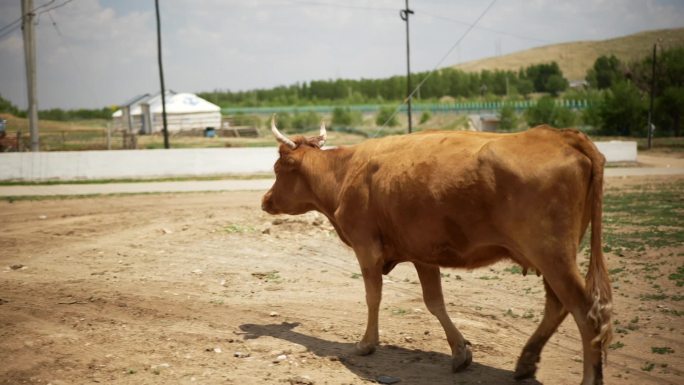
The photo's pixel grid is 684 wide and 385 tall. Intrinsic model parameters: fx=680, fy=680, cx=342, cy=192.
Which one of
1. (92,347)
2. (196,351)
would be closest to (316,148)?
(196,351)

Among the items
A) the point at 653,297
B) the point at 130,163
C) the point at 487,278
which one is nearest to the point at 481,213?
the point at 653,297

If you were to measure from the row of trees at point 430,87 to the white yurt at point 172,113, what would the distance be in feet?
169

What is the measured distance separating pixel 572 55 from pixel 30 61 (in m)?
141

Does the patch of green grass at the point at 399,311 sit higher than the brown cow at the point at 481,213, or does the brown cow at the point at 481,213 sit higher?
the brown cow at the point at 481,213

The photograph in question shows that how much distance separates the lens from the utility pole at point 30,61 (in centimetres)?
3142

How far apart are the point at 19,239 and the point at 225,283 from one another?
5.71m

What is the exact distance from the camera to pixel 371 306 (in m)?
7.03

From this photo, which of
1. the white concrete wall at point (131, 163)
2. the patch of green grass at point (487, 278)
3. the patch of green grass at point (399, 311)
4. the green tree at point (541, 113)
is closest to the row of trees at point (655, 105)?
the green tree at point (541, 113)

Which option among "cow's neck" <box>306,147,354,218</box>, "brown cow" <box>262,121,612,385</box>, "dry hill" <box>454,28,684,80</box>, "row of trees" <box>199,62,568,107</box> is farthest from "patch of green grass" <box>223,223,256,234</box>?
"dry hill" <box>454,28,684,80</box>

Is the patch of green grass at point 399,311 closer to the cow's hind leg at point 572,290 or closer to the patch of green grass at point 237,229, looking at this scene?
the cow's hind leg at point 572,290

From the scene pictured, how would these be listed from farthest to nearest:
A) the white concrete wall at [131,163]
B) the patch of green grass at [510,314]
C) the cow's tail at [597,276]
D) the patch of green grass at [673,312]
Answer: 1. the white concrete wall at [131,163]
2. the patch of green grass at [510,314]
3. the patch of green grass at [673,312]
4. the cow's tail at [597,276]

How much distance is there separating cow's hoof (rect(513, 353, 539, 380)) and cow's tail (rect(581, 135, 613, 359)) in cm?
86

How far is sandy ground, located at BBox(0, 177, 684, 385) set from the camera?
641 cm

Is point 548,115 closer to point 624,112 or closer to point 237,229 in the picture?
point 624,112
